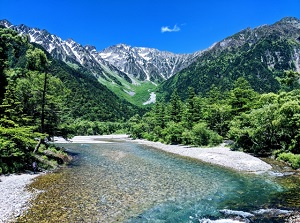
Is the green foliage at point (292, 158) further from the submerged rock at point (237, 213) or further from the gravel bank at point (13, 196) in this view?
the gravel bank at point (13, 196)

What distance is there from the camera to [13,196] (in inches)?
731

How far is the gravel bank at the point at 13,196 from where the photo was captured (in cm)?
1510

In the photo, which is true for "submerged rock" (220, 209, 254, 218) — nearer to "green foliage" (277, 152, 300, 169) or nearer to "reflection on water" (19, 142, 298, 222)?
"reflection on water" (19, 142, 298, 222)

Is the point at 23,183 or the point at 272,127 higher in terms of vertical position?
the point at 272,127

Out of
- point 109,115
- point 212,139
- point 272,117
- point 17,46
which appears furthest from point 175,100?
point 109,115

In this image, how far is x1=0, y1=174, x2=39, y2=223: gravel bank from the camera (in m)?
15.1

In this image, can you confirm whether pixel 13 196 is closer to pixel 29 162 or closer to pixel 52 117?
Answer: pixel 29 162

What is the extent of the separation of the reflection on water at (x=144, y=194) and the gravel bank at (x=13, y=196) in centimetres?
67

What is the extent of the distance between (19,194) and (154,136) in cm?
6450

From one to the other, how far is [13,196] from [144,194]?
920cm

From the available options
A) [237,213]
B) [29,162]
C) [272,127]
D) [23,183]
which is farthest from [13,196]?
[272,127]

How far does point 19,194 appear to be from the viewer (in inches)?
752

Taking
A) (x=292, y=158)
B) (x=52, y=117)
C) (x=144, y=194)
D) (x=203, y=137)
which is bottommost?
(x=144, y=194)

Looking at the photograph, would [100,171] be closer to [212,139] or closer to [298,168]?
[298,168]
